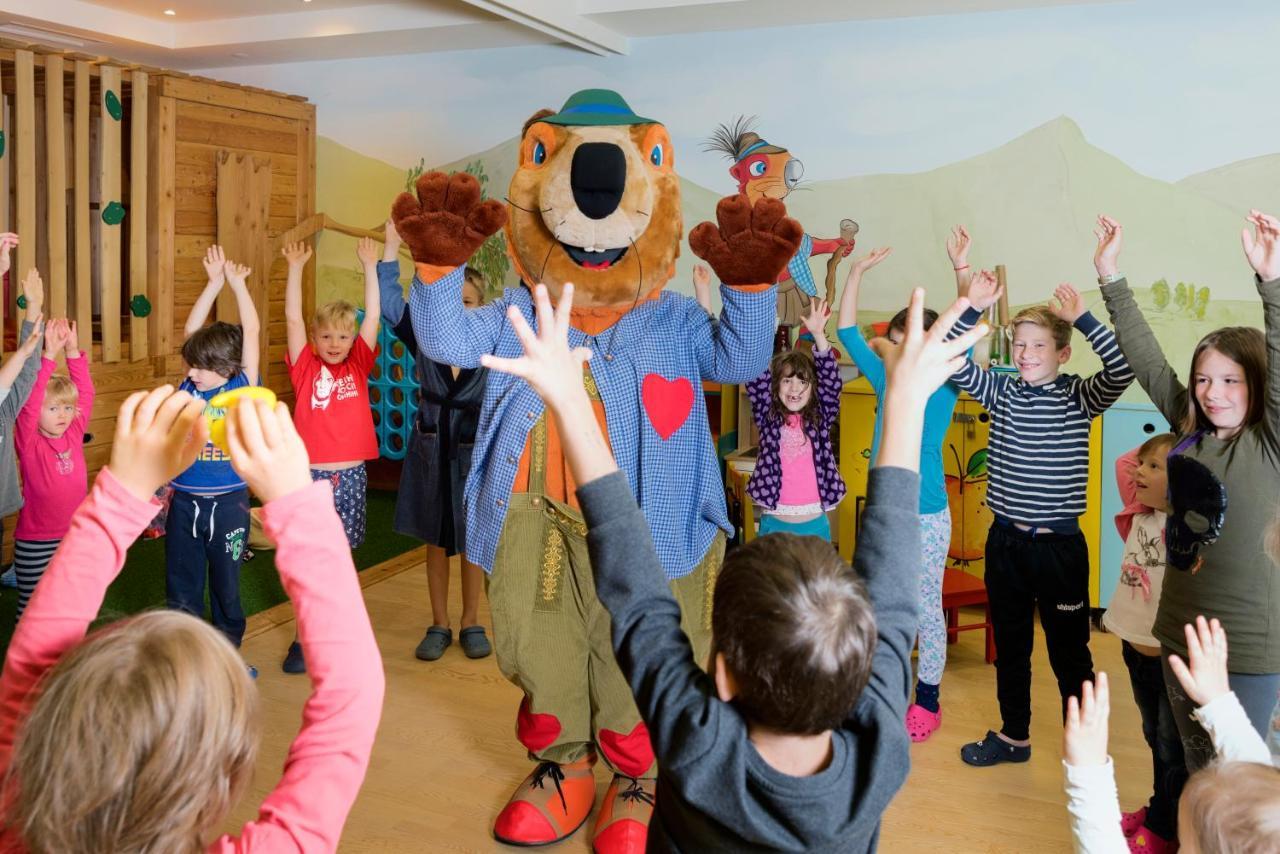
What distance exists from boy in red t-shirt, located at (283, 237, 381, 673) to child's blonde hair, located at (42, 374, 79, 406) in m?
0.69

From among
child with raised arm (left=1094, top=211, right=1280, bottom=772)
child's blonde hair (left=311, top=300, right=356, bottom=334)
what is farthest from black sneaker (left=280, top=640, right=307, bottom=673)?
child with raised arm (left=1094, top=211, right=1280, bottom=772)

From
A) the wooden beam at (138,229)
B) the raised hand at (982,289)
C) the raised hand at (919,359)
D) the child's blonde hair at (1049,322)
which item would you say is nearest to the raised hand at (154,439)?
the raised hand at (919,359)

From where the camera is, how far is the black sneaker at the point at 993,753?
298cm

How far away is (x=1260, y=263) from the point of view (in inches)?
82.0

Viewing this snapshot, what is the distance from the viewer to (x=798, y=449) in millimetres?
3551

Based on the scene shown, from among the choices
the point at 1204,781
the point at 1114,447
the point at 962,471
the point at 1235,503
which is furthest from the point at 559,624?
the point at 1114,447

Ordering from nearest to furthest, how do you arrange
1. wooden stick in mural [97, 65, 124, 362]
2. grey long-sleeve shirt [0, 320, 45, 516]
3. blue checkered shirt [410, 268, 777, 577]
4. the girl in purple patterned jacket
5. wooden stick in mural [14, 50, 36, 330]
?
1. blue checkered shirt [410, 268, 777, 577]
2. grey long-sleeve shirt [0, 320, 45, 516]
3. the girl in purple patterned jacket
4. wooden stick in mural [14, 50, 36, 330]
5. wooden stick in mural [97, 65, 124, 362]

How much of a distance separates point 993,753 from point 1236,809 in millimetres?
1888

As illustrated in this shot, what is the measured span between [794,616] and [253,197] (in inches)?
204

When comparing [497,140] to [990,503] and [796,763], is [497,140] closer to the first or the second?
[990,503]

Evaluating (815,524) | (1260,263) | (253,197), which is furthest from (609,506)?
(253,197)

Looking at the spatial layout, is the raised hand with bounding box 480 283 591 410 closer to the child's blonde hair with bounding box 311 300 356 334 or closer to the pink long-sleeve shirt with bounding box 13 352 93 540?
the child's blonde hair with bounding box 311 300 356 334

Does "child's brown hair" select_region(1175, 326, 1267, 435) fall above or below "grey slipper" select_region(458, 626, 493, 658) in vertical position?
above

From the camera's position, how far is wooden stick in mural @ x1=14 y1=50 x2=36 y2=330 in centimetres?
470
